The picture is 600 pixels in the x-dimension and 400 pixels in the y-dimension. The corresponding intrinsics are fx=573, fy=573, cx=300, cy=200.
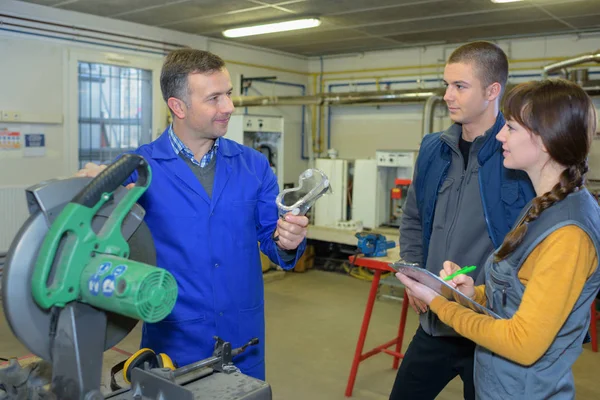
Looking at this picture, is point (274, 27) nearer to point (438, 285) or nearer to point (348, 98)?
point (348, 98)

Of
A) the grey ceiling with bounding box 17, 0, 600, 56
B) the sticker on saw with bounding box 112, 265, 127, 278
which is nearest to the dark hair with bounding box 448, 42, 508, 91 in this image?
the sticker on saw with bounding box 112, 265, 127, 278

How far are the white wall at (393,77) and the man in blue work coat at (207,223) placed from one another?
517 cm

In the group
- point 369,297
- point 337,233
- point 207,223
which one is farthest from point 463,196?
point 337,233

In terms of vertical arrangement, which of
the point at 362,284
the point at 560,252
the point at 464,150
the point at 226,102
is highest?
the point at 226,102

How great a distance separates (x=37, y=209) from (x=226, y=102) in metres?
0.82

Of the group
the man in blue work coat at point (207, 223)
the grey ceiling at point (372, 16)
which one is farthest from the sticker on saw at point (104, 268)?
the grey ceiling at point (372, 16)

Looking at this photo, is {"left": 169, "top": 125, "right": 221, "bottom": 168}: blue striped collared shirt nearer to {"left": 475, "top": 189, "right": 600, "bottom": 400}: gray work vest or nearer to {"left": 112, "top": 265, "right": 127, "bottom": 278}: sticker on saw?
{"left": 112, "top": 265, "right": 127, "bottom": 278}: sticker on saw

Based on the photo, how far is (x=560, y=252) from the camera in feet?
4.06

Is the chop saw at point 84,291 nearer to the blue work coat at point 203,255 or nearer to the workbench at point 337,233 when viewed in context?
the blue work coat at point 203,255

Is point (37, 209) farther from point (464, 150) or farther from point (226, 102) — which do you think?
point (464, 150)

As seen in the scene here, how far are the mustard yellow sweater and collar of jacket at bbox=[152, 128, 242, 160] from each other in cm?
94

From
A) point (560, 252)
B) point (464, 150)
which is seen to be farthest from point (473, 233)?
point (560, 252)

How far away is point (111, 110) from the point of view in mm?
5621

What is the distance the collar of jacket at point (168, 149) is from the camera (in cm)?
171
